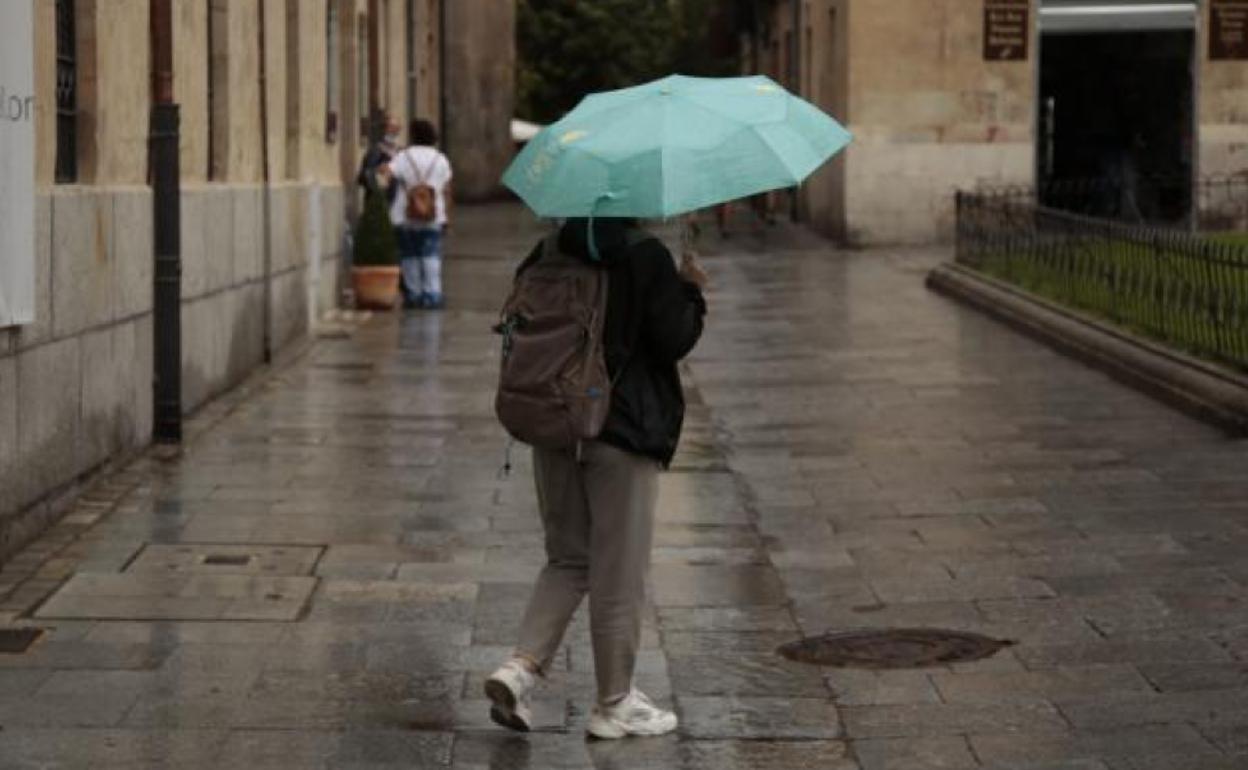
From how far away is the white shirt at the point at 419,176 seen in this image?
23.1 meters

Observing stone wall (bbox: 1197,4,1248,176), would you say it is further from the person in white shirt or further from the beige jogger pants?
the beige jogger pants

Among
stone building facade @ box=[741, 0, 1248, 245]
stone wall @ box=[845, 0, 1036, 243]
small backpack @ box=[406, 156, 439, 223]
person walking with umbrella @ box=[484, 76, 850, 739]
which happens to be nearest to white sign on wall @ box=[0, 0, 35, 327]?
person walking with umbrella @ box=[484, 76, 850, 739]

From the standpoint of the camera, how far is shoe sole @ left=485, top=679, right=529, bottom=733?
6.89 meters

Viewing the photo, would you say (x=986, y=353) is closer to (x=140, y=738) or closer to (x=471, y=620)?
(x=471, y=620)

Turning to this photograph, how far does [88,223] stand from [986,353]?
8702mm

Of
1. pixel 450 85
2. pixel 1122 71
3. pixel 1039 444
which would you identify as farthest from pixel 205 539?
pixel 450 85

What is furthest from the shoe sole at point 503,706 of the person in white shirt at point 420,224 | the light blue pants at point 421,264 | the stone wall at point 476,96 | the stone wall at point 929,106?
the stone wall at point 476,96

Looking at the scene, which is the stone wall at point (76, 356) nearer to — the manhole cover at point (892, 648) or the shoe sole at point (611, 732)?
the manhole cover at point (892, 648)

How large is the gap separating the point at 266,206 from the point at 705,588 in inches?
344

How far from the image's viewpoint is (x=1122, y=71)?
35188mm

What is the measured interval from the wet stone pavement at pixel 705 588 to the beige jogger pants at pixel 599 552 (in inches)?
9.9

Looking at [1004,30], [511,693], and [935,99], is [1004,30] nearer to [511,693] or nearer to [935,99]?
[935,99]

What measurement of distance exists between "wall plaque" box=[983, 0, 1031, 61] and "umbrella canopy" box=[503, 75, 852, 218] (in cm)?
2670

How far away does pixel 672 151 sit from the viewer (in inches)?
262
